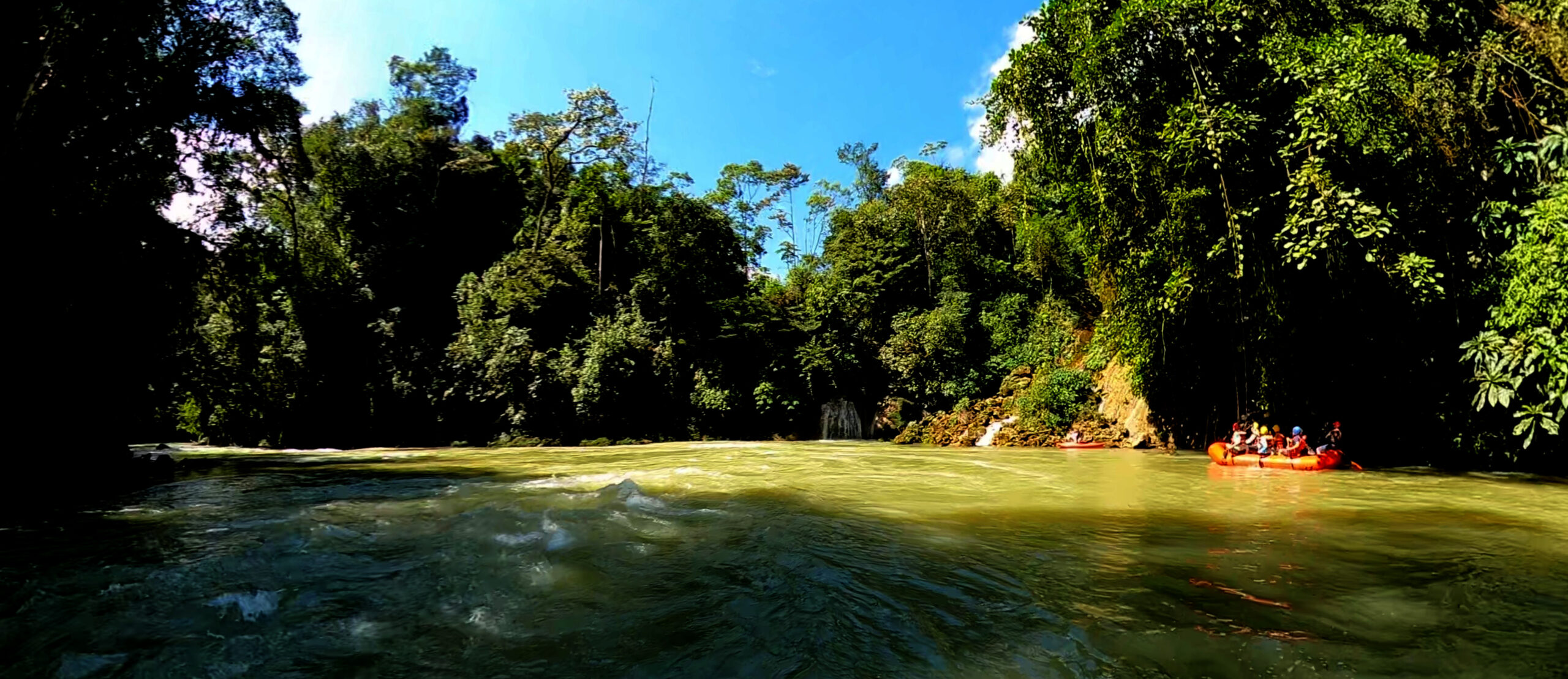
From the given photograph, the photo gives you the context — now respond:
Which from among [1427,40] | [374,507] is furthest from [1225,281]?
[374,507]

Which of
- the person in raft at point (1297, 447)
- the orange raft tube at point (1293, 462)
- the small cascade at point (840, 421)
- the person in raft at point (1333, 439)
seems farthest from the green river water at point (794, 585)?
the small cascade at point (840, 421)

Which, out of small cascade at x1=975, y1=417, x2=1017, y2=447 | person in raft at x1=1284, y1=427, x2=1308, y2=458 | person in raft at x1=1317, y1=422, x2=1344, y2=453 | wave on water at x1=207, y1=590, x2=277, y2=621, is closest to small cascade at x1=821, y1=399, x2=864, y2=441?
small cascade at x1=975, y1=417, x2=1017, y2=447

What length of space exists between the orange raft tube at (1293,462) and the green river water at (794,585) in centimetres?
220

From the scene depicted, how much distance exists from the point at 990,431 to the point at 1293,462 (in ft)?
26.3

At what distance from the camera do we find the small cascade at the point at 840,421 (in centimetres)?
2256

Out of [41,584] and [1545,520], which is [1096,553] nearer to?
[1545,520]

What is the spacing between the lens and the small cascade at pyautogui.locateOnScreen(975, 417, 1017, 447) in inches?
680

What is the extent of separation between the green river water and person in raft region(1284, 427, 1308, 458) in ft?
8.47

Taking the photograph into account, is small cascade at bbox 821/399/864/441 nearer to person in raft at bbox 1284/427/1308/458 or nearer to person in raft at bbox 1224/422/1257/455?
person in raft at bbox 1224/422/1257/455

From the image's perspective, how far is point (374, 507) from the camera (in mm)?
6762

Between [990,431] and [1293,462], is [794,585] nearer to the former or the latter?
[1293,462]

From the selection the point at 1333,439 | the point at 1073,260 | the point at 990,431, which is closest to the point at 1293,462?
the point at 1333,439

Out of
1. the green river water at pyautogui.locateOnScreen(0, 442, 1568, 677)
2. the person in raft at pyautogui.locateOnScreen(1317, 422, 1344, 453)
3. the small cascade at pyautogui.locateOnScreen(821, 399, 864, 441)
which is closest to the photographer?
the green river water at pyautogui.locateOnScreen(0, 442, 1568, 677)

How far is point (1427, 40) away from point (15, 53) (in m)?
18.2
